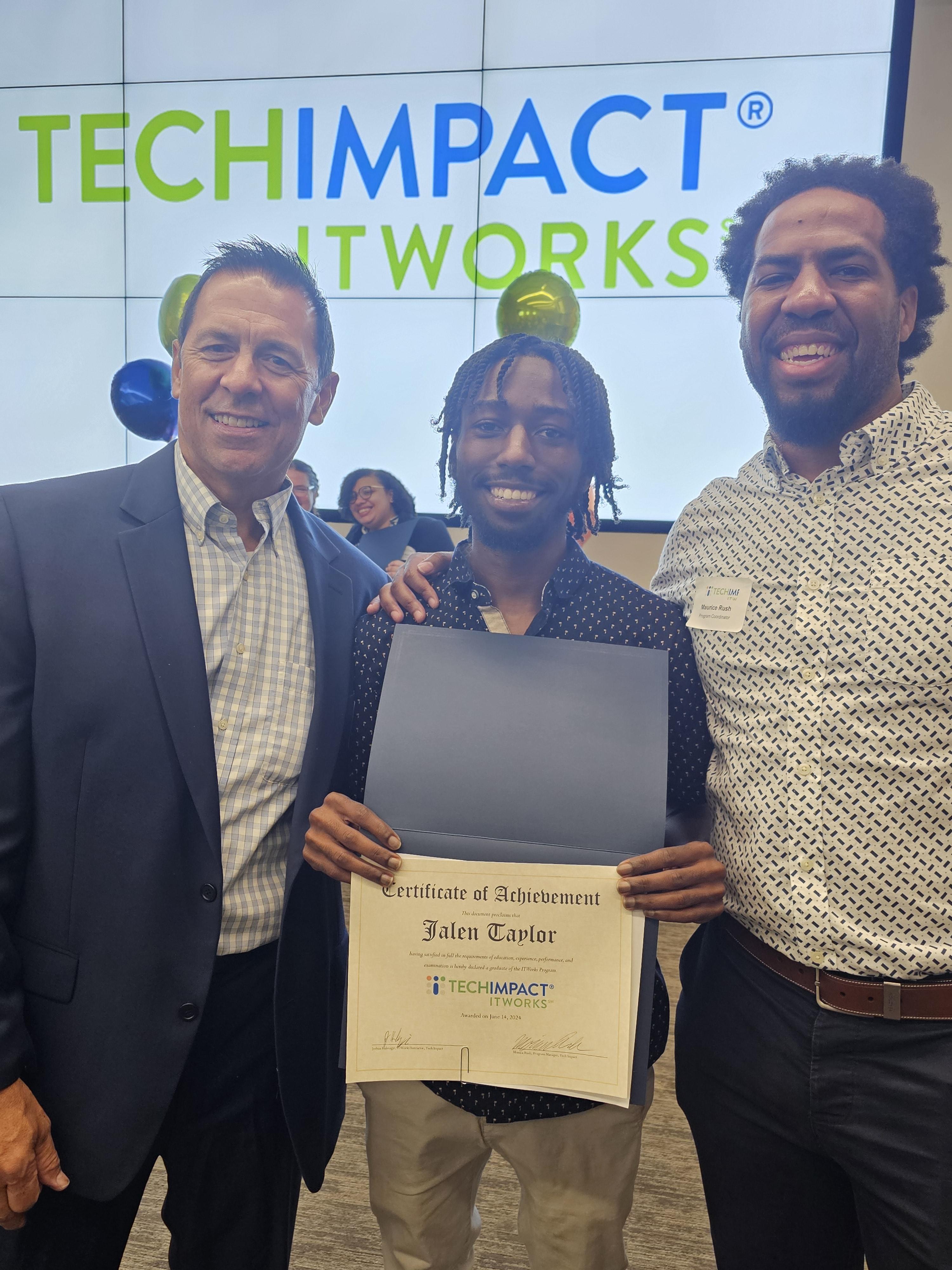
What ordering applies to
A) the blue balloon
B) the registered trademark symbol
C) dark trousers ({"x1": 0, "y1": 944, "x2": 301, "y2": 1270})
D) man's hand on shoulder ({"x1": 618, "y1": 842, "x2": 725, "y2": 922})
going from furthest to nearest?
1. the registered trademark symbol
2. the blue balloon
3. dark trousers ({"x1": 0, "y1": 944, "x2": 301, "y2": 1270})
4. man's hand on shoulder ({"x1": 618, "y1": 842, "x2": 725, "y2": 922})

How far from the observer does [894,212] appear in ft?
4.19

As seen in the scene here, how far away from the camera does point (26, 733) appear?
3.49 ft

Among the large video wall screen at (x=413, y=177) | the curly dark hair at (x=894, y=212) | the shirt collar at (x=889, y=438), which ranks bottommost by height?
the shirt collar at (x=889, y=438)

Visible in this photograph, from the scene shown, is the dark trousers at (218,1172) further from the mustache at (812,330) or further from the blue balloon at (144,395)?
the blue balloon at (144,395)

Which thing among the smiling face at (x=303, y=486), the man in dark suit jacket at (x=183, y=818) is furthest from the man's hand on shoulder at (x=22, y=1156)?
the smiling face at (x=303, y=486)

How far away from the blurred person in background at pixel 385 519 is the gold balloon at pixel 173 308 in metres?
1.44

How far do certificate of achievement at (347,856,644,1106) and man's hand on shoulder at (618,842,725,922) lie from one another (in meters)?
0.02

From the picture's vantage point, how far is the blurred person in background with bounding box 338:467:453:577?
161 inches

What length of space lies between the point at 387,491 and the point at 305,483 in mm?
435

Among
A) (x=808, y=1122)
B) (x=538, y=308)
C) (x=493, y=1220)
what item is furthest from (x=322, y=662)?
(x=538, y=308)

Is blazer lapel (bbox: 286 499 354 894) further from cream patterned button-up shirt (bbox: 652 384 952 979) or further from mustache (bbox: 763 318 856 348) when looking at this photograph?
mustache (bbox: 763 318 856 348)

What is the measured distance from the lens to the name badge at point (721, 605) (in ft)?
4.03
